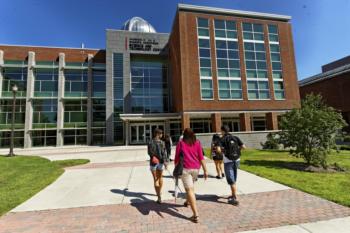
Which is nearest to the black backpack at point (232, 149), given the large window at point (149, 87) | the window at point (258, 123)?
the window at point (258, 123)

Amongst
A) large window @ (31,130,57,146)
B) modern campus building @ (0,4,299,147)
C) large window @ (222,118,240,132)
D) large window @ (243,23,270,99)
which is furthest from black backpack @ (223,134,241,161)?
large window @ (31,130,57,146)

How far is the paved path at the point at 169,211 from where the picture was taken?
406 cm

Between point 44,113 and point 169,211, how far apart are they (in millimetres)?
30973

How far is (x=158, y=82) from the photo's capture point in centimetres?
3117

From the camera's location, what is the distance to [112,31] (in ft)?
99.0

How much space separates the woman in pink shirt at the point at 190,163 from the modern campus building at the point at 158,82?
1881 centimetres

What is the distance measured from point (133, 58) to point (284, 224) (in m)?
30.3

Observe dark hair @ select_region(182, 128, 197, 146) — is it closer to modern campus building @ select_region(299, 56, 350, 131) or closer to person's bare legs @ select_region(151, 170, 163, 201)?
person's bare legs @ select_region(151, 170, 163, 201)

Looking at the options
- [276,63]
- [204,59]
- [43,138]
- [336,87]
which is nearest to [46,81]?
[43,138]

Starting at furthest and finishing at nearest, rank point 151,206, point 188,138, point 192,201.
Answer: point 151,206, point 188,138, point 192,201

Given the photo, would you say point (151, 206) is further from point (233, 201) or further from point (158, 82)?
point (158, 82)

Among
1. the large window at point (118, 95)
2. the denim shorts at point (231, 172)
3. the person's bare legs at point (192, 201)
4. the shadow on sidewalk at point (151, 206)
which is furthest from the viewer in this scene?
the large window at point (118, 95)

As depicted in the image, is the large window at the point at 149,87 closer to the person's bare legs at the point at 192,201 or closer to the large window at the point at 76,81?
the large window at the point at 76,81

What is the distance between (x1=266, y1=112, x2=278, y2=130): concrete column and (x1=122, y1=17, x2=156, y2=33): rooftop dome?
2424 centimetres
